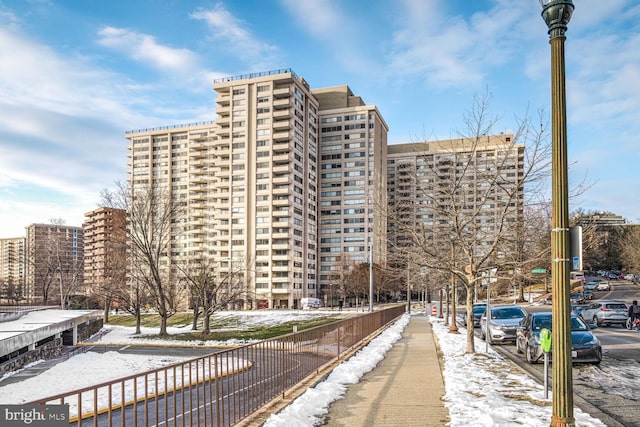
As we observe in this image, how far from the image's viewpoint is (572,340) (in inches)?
535

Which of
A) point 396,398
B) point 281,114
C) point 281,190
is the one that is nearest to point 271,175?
point 281,190

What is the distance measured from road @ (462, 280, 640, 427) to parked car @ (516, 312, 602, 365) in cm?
26

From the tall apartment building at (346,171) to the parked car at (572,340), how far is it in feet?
302

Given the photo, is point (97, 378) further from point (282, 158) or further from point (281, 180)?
point (282, 158)

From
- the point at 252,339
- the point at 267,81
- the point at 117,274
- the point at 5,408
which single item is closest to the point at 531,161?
the point at 5,408

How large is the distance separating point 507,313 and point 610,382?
11.1 m

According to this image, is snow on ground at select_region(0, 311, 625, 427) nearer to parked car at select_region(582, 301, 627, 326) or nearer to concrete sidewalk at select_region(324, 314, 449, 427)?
concrete sidewalk at select_region(324, 314, 449, 427)

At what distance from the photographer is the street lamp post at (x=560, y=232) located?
5543 mm

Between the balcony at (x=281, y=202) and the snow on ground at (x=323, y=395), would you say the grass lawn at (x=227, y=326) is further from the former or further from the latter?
the balcony at (x=281, y=202)

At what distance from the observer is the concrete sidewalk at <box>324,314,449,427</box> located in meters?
7.59

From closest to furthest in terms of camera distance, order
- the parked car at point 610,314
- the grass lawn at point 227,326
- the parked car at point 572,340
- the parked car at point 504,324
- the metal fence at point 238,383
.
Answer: the metal fence at point 238,383 → the parked car at point 572,340 → the parked car at point 504,324 → the parked car at point 610,314 → the grass lawn at point 227,326

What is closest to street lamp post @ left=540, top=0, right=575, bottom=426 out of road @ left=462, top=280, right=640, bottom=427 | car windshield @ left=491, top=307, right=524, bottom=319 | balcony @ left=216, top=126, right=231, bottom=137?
road @ left=462, top=280, right=640, bottom=427

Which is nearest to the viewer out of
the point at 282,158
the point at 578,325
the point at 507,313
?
the point at 578,325

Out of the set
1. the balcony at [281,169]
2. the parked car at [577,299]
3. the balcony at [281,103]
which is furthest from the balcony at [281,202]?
the parked car at [577,299]
